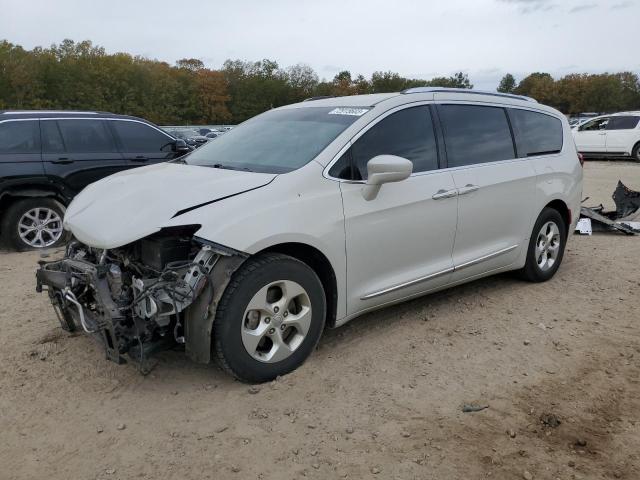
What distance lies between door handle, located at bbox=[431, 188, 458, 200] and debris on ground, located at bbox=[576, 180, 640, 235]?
4381 mm

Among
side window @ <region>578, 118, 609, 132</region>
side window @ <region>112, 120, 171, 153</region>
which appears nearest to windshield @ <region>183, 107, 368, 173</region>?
→ side window @ <region>112, 120, 171, 153</region>

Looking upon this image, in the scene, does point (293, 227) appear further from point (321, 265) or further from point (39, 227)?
point (39, 227)

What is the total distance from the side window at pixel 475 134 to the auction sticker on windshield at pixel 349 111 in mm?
762

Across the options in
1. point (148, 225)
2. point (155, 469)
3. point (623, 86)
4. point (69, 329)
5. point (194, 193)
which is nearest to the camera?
point (155, 469)

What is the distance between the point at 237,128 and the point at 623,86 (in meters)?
93.9

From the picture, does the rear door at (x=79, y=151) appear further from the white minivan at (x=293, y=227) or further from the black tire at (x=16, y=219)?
the white minivan at (x=293, y=227)

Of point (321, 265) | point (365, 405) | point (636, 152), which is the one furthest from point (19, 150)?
point (636, 152)

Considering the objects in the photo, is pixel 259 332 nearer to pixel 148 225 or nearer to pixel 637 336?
pixel 148 225

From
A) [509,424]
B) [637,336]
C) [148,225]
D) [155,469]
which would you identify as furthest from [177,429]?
[637,336]

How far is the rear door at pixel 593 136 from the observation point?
68.5 feet

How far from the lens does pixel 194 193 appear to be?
3.49 m

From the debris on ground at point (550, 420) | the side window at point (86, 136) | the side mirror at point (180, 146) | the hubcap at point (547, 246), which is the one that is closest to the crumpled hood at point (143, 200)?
the debris on ground at point (550, 420)

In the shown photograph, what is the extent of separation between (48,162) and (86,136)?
2.15 ft

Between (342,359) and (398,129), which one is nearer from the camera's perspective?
(342,359)
